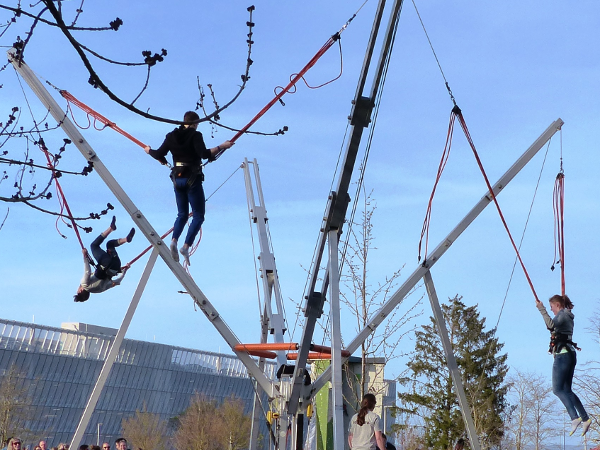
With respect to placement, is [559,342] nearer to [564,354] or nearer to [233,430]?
[564,354]

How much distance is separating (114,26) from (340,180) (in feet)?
17.5

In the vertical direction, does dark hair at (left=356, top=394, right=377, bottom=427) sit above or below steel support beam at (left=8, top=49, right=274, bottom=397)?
below

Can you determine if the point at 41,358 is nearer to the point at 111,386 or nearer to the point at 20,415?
the point at 111,386

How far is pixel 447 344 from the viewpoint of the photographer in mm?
11562

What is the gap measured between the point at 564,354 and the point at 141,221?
566 cm

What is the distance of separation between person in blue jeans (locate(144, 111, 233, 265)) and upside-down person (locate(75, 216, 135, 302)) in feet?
4.26

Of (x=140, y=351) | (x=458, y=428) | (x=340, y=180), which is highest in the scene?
(x=140, y=351)

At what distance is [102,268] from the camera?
10.7m

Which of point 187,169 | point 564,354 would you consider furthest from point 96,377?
point 564,354

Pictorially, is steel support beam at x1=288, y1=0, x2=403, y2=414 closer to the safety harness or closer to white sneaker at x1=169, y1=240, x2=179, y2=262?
white sneaker at x1=169, y1=240, x2=179, y2=262

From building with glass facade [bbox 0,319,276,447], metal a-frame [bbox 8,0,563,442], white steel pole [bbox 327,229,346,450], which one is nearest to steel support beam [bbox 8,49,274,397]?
metal a-frame [bbox 8,0,563,442]

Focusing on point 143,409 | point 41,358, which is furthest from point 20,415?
point 143,409

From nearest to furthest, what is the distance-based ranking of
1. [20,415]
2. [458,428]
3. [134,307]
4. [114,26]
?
[114,26], [134,307], [458,428], [20,415]

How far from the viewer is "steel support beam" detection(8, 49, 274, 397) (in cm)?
1075
